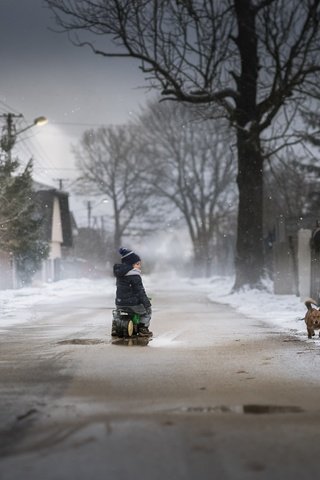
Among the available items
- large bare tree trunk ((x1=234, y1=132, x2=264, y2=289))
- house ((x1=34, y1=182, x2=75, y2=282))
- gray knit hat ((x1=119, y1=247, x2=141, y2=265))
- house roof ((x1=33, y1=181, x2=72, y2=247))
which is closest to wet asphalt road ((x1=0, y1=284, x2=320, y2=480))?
gray knit hat ((x1=119, y1=247, x2=141, y2=265))

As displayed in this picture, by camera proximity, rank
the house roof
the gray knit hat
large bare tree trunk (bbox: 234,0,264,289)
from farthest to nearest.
A: the house roof
large bare tree trunk (bbox: 234,0,264,289)
the gray knit hat

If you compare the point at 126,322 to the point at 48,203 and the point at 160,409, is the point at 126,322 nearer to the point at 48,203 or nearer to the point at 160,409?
the point at 160,409

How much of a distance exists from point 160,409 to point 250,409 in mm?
752

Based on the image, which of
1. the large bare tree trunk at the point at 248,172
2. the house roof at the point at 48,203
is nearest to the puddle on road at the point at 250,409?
the large bare tree trunk at the point at 248,172

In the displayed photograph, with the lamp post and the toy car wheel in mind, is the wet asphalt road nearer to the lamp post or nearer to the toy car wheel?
the toy car wheel

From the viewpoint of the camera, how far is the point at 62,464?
419 cm

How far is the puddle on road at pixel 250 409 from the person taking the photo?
5.70 metres

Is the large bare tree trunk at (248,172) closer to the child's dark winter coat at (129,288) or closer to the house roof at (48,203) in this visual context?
the child's dark winter coat at (129,288)

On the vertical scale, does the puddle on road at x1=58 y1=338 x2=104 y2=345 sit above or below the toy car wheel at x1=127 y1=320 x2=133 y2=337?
below

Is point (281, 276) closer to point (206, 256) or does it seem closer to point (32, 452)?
point (32, 452)

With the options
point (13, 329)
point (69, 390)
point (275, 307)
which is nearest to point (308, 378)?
point (69, 390)

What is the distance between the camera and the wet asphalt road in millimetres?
4199

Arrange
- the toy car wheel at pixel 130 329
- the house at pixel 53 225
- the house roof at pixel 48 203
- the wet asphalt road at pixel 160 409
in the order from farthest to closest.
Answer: the house at pixel 53 225 → the house roof at pixel 48 203 → the toy car wheel at pixel 130 329 → the wet asphalt road at pixel 160 409

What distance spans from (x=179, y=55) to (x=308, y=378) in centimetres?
1789
